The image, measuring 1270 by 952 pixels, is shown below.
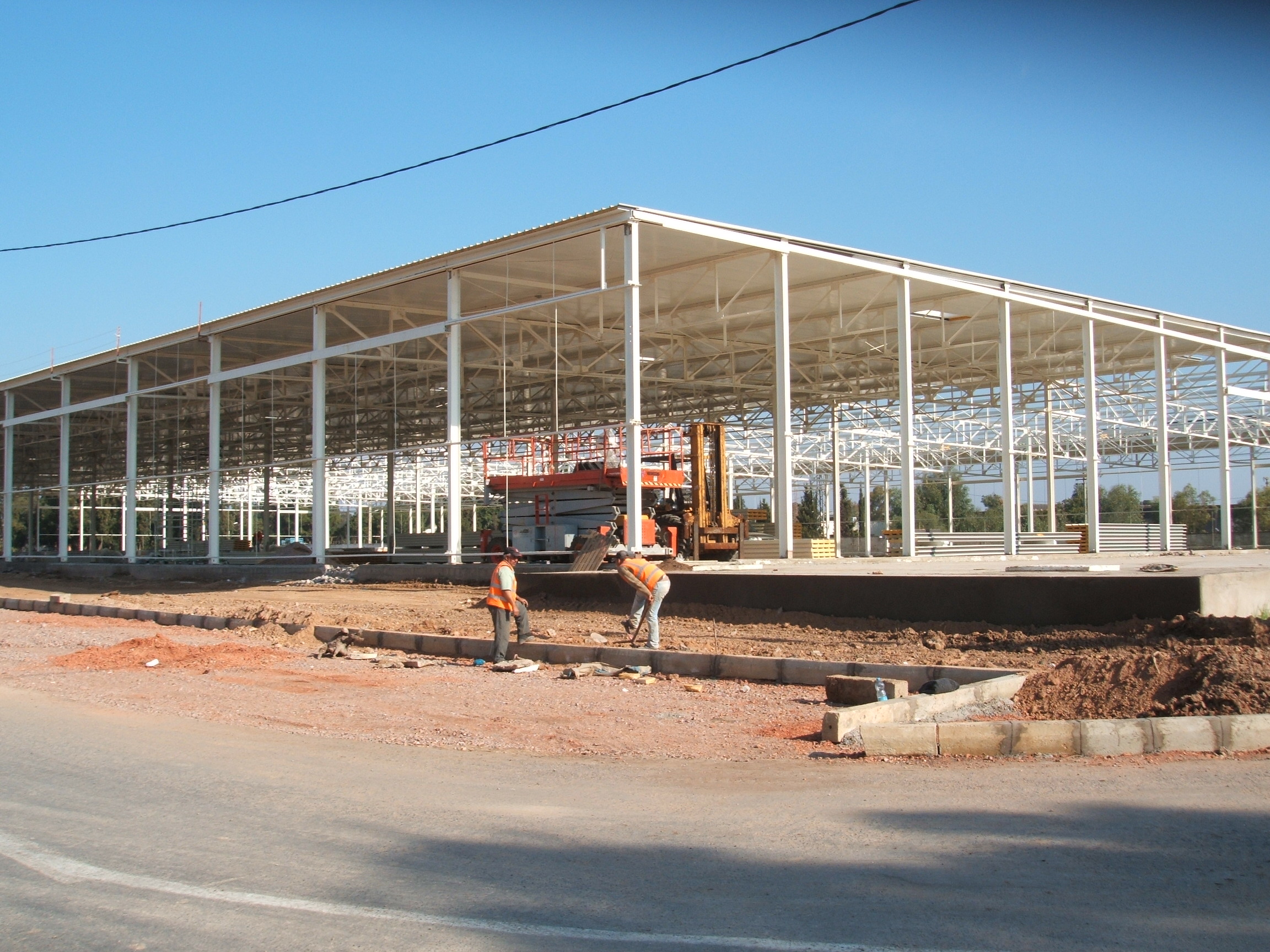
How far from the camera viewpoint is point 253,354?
1534 inches

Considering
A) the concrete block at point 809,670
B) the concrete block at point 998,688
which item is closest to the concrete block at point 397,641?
the concrete block at point 809,670

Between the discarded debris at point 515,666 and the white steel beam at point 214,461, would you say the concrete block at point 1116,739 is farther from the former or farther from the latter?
the white steel beam at point 214,461

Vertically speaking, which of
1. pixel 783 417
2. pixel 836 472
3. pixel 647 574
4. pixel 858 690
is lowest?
pixel 858 690

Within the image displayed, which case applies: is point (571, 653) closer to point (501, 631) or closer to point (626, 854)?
point (501, 631)

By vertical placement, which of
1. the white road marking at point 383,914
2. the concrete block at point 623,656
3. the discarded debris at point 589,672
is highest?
the white road marking at point 383,914

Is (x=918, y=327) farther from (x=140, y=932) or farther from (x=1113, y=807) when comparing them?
(x=140, y=932)

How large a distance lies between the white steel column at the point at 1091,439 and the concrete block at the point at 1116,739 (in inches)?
1028

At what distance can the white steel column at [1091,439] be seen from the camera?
32.6 meters

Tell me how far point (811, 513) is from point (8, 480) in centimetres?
4228

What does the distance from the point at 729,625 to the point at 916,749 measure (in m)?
9.44

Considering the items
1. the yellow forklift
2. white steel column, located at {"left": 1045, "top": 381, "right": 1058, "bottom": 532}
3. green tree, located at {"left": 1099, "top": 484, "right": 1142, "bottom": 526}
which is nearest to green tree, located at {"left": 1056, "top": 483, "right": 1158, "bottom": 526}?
green tree, located at {"left": 1099, "top": 484, "right": 1142, "bottom": 526}

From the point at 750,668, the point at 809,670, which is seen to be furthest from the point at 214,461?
the point at 809,670

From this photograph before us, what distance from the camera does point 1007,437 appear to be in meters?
30.0

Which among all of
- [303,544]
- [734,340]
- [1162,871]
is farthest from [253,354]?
[1162,871]
